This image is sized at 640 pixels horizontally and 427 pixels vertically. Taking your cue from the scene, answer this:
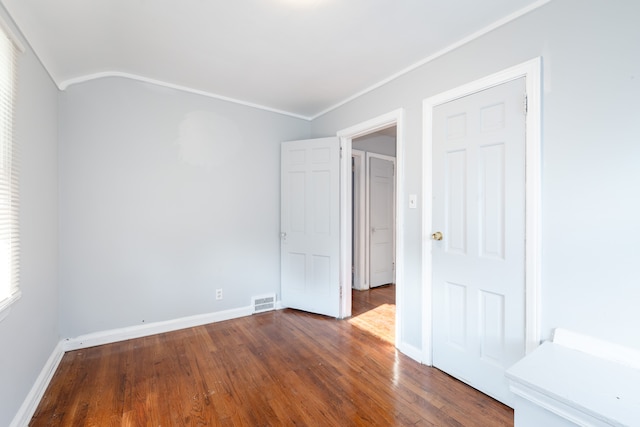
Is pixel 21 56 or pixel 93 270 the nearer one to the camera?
pixel 21 56

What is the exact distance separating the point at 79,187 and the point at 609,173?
12.1ft

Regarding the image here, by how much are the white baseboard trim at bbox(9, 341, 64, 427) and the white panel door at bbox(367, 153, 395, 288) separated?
370cm

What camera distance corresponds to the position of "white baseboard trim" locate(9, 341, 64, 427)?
151 cm

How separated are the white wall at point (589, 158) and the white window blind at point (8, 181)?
2.86m

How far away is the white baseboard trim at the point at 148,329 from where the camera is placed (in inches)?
94.3

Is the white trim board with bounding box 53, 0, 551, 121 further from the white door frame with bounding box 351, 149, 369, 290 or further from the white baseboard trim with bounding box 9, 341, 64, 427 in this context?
the white baseboard trim with bounding box 9, 341, 64, 427

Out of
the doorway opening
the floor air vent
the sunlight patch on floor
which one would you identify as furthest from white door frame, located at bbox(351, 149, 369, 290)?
→ the floor air vent

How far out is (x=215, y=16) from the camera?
1747 millimetres

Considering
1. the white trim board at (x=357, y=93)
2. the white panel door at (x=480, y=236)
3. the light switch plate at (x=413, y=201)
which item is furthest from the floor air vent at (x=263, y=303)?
the white trim board at (x=357, y=93)

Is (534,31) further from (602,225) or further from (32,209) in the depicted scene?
(32,209)

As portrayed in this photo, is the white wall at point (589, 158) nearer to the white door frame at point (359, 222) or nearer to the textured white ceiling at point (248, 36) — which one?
the textured white ceiling at point (248, 36)

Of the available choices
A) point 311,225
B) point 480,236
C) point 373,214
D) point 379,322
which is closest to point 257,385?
point 379,322

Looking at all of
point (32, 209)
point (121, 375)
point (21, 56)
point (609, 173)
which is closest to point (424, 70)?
point (609, 173)

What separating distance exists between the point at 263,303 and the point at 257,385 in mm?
Answer: 1411
